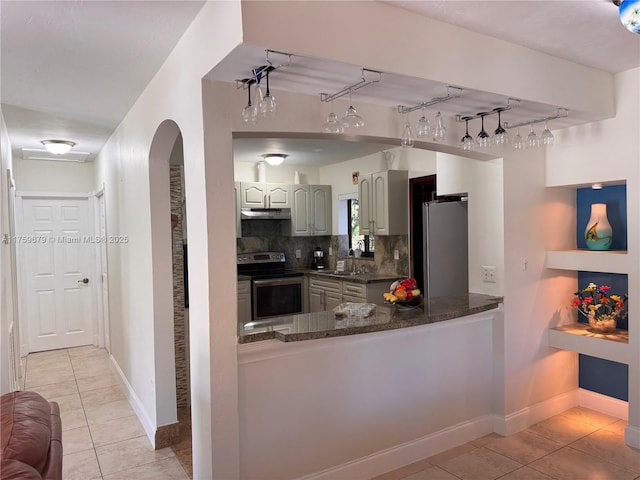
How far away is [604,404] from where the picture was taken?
11.8 ft

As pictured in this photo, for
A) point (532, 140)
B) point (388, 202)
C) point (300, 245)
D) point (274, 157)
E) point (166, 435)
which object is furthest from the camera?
point (300, 245)

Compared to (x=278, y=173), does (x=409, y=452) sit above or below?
below

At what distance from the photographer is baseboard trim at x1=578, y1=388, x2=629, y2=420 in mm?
3484

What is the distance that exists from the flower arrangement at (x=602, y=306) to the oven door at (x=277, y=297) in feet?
11.3

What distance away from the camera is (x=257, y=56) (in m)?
1.86

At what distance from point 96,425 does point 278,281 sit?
Result: 2753mm

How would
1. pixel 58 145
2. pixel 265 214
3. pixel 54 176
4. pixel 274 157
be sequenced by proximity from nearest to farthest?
pixel 58 145, pixel 274 157, pixel 54 176, pixel 265 214

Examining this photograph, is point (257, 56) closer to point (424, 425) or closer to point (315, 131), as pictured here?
point (315, 131)

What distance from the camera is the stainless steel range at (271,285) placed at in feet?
18.6

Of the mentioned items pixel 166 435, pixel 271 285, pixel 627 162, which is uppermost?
pixel 627 162

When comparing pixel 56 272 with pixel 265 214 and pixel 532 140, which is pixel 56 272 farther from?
pixel 532 140

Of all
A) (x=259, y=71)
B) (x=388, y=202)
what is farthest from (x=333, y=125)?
(x=388, y=202)

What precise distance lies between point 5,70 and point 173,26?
4.19 feet

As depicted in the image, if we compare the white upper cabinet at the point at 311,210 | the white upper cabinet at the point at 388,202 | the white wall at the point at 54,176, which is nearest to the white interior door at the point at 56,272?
the white wall at the point at 54,176
